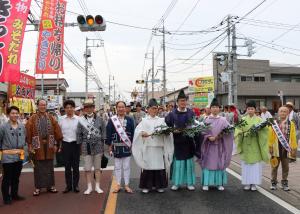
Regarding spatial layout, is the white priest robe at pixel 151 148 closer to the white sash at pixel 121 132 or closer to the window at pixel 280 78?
the white sash at pixel 121 132

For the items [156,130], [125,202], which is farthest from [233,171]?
[125,202]

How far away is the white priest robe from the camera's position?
25.0 feet

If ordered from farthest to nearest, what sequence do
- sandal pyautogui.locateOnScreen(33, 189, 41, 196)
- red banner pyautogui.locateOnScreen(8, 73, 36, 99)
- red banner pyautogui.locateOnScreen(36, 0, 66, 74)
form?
1. red banner pyautogui.locateOnScreen(36, 0, 66, 74)
2. red banner pyautogui.locateOnScreen(8, 73, 36, 99)
3. sandal pyautogui.locateOnScreen(33, 189, 41, 196)

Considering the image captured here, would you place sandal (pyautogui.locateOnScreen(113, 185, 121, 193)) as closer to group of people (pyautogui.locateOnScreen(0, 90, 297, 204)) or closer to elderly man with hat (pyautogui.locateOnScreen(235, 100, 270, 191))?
group of people (pyautogui.locateOnScreen(0, 90, 297, 204))

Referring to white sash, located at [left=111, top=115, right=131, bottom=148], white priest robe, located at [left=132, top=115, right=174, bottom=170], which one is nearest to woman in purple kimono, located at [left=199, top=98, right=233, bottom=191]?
white priest robe, located at [left=132, top=115, right=174, bottom=170]

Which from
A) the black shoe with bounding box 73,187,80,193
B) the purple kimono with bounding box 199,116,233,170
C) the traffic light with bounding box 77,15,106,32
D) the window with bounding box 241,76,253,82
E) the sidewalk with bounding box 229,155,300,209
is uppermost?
the window with bounding box 241,76,253,82

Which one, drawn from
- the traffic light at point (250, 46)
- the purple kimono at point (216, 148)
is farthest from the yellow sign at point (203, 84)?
the purple kimono at point (216, 148)

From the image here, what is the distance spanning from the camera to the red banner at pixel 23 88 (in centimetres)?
1158

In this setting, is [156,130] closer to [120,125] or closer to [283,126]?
[120,125]

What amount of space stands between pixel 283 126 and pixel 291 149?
48cm

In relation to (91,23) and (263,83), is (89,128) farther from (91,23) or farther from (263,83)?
(263,83)

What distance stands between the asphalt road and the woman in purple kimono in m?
0.20

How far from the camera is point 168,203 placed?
22.0 ft

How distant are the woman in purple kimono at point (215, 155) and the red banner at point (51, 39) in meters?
9.14
